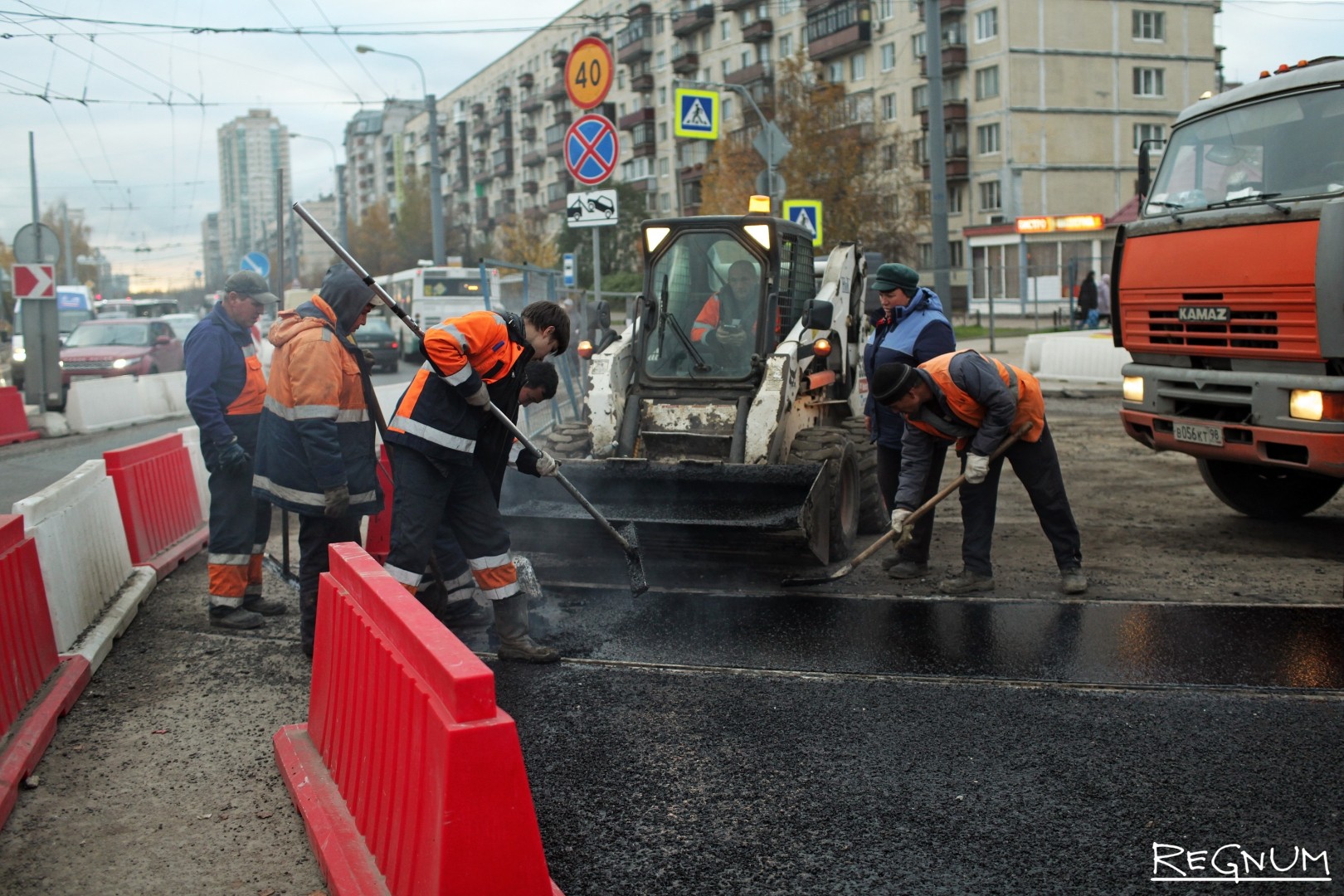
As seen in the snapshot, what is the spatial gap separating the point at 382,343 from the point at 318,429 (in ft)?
80.7

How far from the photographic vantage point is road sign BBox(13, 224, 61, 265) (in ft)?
53.0

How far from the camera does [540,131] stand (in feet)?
266

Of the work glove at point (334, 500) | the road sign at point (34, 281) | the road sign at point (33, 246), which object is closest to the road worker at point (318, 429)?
the work glove at point (334, 500)

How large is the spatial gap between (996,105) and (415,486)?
45550 millimetres

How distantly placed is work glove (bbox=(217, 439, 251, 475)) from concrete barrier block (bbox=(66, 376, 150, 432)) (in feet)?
39.6

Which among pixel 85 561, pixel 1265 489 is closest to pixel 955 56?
pixel 1265 489

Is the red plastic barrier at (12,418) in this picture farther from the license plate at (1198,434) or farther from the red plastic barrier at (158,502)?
the license plate at (1198,434)

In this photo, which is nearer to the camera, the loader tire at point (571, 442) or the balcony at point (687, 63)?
the loader tire at point (571, 442)

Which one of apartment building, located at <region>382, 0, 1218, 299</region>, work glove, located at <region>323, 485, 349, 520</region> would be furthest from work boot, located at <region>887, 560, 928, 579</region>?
apartment building, located at <region>382, 0, 1218, 299</region>

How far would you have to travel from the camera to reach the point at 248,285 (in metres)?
6.65

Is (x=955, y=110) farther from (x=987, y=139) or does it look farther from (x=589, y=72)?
(x=589, y=72)

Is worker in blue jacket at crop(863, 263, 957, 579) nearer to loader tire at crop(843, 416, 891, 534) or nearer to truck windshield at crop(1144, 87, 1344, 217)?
loader tire at crop(843, 416, 891, 534)

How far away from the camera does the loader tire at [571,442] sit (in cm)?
793

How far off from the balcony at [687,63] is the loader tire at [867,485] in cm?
5715
